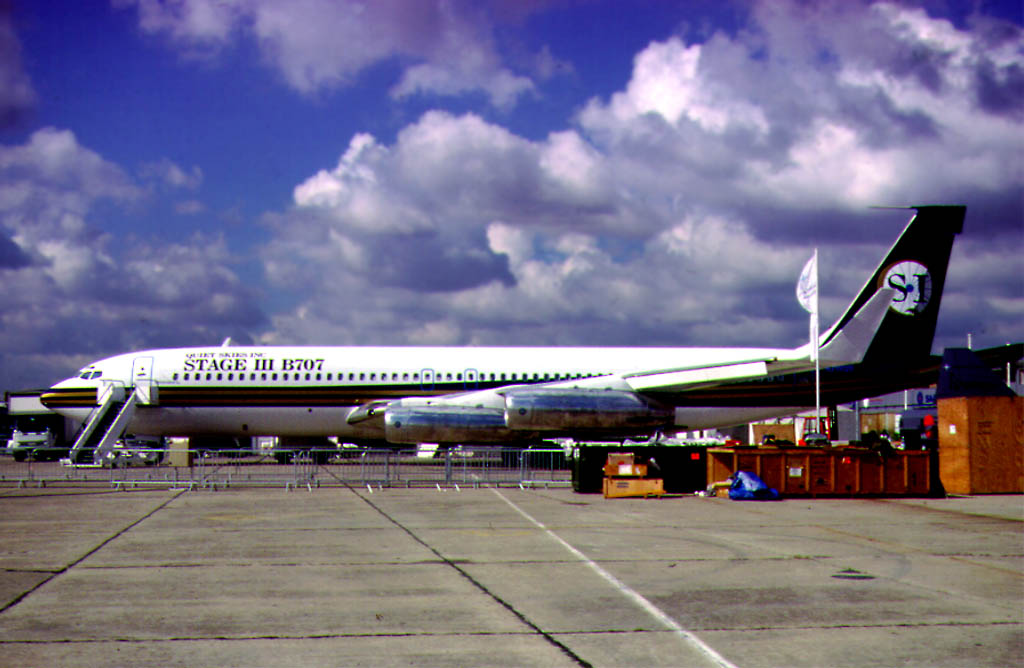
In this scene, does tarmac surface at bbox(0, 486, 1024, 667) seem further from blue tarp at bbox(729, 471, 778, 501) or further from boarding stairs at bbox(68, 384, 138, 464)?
boarding stairs at bbox(68, 384, 138, 464)

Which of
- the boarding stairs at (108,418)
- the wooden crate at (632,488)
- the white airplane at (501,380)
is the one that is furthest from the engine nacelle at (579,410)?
the boarding stairs at (108,418)

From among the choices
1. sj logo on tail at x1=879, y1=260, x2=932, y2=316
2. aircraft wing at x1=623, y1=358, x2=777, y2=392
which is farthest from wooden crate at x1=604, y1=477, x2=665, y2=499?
sj logo on tail at x1=879, y1=260, x2=932, y2=316

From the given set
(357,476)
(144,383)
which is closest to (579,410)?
(357,476)

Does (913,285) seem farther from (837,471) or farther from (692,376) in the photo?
(837,471)

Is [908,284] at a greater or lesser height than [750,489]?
greater

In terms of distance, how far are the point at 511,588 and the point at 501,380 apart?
75.8 ft

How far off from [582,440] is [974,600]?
22.5 m

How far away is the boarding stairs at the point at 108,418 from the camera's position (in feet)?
103

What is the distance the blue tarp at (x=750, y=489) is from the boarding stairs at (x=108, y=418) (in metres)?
20.9

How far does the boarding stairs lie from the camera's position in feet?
103

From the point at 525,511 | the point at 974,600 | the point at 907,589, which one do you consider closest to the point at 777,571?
the point at 907,589

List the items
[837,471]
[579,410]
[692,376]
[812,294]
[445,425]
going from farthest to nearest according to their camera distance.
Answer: [692,376], [579,410], [445,425], [812,294], [837,471]

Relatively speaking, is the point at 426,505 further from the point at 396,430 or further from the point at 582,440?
the point at 582,440

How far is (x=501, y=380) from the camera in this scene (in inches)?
1273
